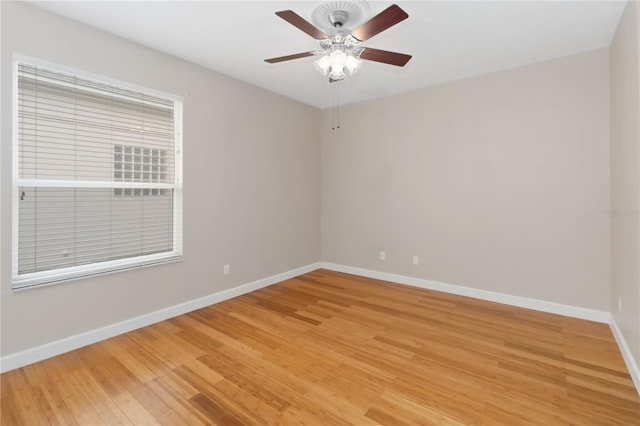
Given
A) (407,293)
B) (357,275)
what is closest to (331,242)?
(357,275)

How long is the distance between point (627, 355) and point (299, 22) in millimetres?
3373

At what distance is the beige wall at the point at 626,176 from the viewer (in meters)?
1.98

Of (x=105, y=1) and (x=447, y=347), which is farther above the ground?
(x=105, y=1)

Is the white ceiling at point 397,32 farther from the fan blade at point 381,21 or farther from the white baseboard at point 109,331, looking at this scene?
the white baseboard at point 109,331

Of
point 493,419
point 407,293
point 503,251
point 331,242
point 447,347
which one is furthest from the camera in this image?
point 331,242

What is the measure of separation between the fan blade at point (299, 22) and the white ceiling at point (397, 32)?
261 mm

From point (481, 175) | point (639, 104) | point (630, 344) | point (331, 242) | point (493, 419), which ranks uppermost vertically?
point (639, 104)

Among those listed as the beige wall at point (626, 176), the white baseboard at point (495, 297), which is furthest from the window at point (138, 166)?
the beige wall at point (626, 176)

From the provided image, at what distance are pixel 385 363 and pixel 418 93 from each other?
3452 mm

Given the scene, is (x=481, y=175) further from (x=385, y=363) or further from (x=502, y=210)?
(x=385, y=363)

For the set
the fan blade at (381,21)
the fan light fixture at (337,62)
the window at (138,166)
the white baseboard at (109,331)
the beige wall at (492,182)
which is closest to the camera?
the fan blade at (381,21)

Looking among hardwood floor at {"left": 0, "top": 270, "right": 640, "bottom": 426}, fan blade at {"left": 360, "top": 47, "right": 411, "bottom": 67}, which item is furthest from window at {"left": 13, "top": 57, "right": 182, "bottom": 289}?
fan blade at {"left": 360, "top": 47, "right": 411, "bottom": 67}

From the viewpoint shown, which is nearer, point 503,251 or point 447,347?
point 447,347

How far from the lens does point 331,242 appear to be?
5035mm
